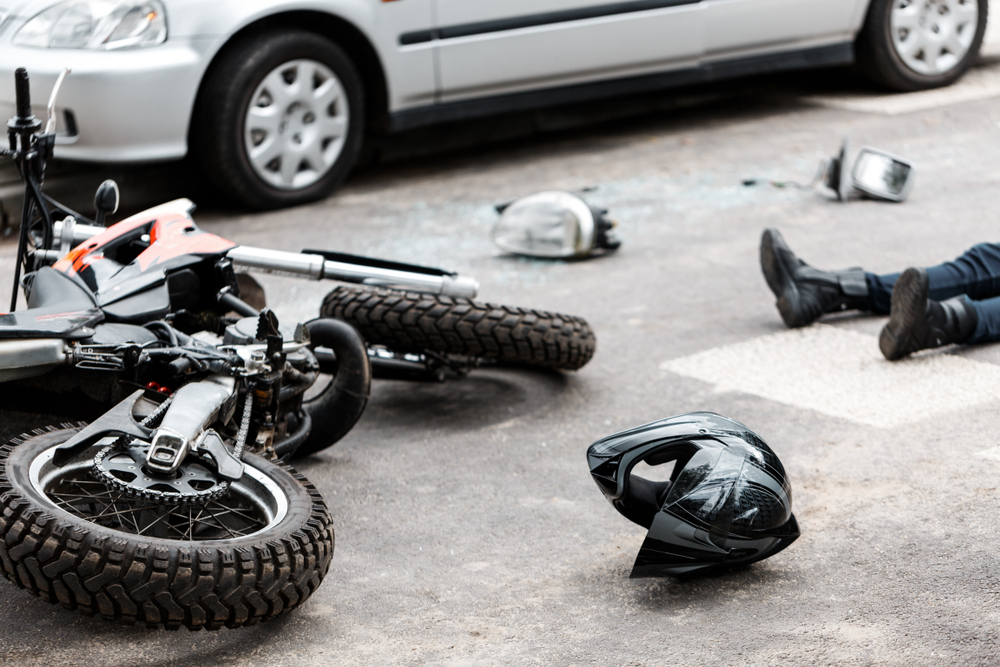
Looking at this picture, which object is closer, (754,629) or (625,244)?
(754,629)

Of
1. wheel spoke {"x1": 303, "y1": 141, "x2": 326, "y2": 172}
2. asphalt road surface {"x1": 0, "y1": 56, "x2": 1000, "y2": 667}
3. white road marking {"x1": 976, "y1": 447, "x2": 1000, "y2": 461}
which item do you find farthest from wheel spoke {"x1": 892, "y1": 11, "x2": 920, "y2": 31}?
white road marking {"x1": 976, "y1": 447, "x2": 1000, "y2": 461}

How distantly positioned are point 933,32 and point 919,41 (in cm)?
14

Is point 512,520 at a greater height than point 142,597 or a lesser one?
lesser

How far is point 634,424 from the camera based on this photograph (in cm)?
370

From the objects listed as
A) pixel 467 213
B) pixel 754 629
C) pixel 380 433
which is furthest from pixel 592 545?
Answer: pixel 467 213

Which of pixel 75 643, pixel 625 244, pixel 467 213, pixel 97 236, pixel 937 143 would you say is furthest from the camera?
pixel 937 143

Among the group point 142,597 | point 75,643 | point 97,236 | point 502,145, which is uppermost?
point 97,236

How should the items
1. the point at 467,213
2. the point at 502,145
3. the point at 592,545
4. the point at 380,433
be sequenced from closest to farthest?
the point at 592,545 → the point at 380,433 → the point at 467,213 → the point at 502,145

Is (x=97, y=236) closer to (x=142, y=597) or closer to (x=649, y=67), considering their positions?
(x=142, y=597)

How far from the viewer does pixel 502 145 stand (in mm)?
7891

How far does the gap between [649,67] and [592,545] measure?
508 centimetres

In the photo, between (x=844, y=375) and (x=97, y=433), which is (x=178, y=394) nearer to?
(x=97, y=433)

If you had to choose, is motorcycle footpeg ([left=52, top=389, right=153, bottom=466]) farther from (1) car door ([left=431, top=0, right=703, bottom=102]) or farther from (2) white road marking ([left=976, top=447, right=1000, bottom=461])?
(1) car door ([left=431, top=0, right=703, bottom=102])

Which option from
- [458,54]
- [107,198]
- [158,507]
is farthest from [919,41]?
[158,507]
